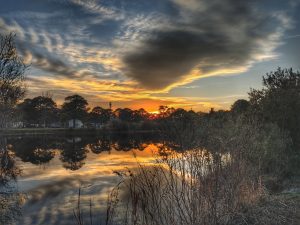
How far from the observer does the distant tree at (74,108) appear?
125750 millimetres

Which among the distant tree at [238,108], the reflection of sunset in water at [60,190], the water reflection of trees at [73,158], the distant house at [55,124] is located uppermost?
the distant tree at [238,108]

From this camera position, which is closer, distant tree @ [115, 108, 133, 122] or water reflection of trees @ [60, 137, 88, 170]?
water reflection of trees @ [60, 137, 88, 170]

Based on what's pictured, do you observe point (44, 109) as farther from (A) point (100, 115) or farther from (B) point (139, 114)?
(B) point (139, 114)

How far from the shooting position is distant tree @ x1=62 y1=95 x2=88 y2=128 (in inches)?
4951

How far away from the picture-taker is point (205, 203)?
780 centimetres

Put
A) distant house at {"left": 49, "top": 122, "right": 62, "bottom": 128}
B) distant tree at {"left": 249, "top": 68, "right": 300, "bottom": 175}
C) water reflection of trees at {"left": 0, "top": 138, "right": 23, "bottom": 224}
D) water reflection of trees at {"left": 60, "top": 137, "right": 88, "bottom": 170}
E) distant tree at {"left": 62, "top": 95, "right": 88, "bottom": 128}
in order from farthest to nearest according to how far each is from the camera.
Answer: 1. distant house at {"left": 49, "top": 122, "right": 62, "bottom": 128}
2. distant tree at {"left": 62, "top": 95, "right": 88, "bottom": 128}
3. water reflection of trees at {"left": 60, "top": 137, "right": 88, "bottom": 170}
4. distant tree at {"left": 249, "top": 68, "right": 300, "bottom": 175}
5. water reflection of trees at {"left": 0, "top": 138, "right": 23, "bottom": 224}

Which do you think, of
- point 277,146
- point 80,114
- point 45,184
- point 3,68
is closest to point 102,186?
point 45,184

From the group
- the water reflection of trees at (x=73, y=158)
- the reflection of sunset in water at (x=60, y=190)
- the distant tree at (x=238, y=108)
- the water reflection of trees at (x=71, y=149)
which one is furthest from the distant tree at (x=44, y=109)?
the reflection of sunset in water at (x=60, y=190)

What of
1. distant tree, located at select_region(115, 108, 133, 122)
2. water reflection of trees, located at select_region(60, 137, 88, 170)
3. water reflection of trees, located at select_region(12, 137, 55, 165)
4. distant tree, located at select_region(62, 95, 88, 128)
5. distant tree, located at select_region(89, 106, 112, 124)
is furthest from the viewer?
distant tree, located at select_region(115, 108, 133, 122)

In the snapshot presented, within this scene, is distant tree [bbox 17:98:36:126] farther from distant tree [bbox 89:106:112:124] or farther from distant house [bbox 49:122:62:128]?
distant tree [bbox 89:106:112:124]

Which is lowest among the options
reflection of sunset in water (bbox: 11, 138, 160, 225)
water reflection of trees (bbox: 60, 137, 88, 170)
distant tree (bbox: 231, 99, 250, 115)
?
water reflection of trees (bbox: 60, 137, 88, 170)

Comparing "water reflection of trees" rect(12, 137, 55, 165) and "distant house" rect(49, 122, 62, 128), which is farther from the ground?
"distant house" rect(49, 122, 62, 128)

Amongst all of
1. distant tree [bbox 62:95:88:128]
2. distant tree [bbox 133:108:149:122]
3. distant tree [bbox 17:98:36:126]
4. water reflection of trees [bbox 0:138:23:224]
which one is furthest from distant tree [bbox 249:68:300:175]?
distant tree [bbox 133:108:149:122]

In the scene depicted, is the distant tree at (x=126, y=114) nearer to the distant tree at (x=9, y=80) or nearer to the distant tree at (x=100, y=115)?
the distant tree at (x=100, y=115)
